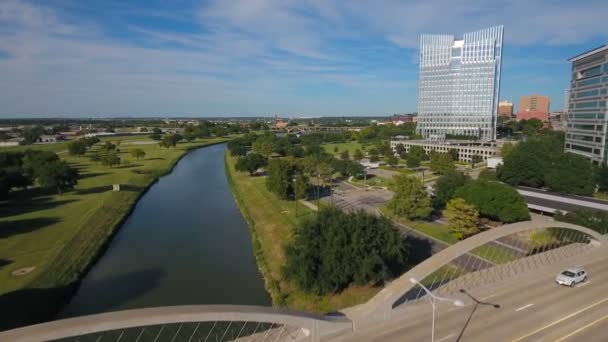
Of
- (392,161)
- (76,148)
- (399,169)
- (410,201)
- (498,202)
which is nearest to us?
(498,202)

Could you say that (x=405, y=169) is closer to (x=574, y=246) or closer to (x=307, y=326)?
(x=574, y=246)

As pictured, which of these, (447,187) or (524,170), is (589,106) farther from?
(447,187)

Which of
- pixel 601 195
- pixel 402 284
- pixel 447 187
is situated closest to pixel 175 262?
pixel 402 284

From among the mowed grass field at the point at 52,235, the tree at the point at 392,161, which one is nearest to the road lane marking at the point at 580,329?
the mowed grass field at the point at 52,235

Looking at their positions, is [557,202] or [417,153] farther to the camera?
[417,153]

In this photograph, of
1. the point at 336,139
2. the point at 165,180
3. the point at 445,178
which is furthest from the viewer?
the point at 336,139

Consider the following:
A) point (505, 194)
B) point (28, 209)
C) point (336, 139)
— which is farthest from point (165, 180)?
point (336, 139)

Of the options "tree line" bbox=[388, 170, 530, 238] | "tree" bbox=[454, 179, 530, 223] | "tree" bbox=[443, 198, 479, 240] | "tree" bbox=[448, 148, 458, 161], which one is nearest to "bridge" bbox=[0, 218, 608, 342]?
"tree" bbox=[443, 198, 479, 240]
